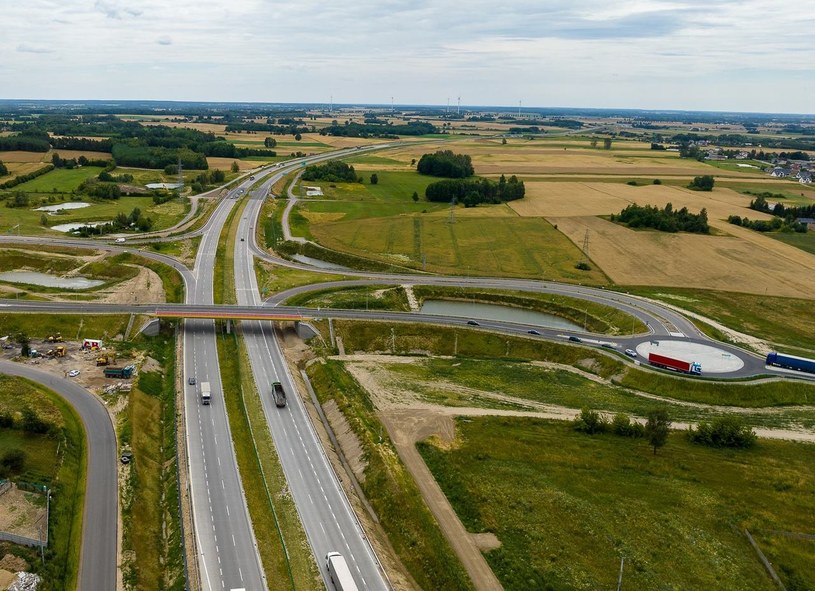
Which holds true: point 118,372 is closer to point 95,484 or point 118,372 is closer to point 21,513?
point 95,484

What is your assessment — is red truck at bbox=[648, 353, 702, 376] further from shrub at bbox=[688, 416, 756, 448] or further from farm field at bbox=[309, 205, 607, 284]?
farm field at bbox=[309, 205, 607, 284]

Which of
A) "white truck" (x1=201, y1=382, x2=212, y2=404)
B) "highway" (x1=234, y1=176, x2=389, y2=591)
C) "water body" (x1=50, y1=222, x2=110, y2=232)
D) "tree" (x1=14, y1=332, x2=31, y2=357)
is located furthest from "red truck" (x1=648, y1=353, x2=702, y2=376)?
"water body" (x1=50, y1=222, x2=110, y2=232)

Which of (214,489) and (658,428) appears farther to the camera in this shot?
(658,428)

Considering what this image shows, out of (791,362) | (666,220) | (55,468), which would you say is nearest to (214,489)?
(55,468)

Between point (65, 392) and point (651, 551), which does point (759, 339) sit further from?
point (65, 392)

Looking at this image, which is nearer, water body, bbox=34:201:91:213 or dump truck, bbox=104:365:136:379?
dump truck, bbox=104:365:136:379
